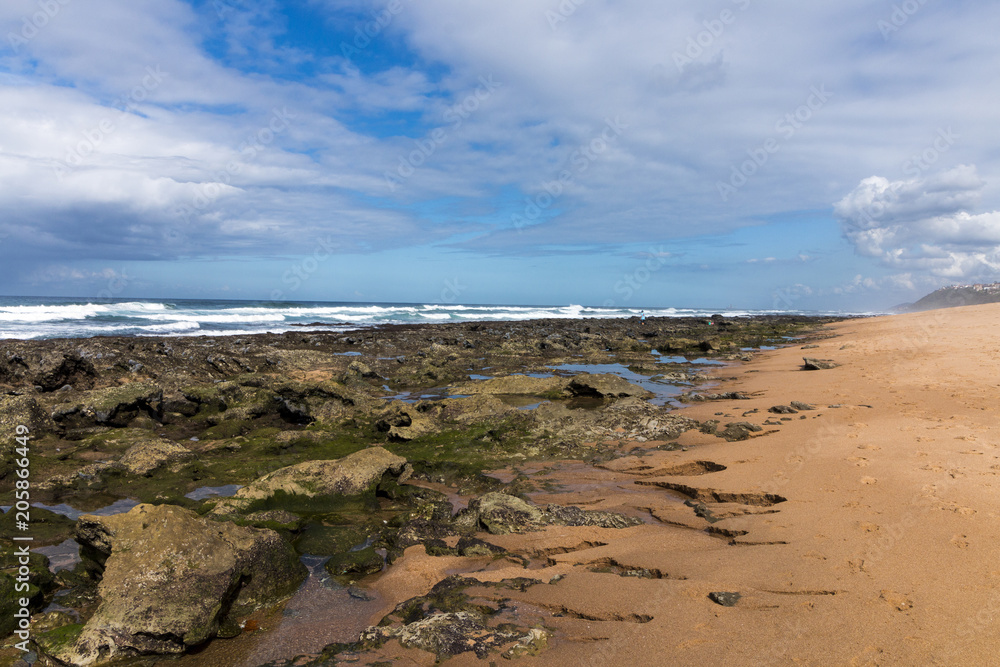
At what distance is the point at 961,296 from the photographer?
352ft

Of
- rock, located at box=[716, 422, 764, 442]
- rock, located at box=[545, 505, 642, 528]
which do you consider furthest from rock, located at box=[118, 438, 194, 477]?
rock, located at box=[716, 422, 764, 442]

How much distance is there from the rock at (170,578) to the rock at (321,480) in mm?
1927

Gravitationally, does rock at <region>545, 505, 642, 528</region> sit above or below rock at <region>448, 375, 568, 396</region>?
below

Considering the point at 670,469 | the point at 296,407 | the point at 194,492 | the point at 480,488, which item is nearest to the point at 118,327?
the point at 296,407

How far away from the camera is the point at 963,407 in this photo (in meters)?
8.68

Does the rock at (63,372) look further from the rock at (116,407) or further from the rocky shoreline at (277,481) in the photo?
the rock at (116,407)

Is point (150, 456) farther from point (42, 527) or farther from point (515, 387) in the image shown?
point (515, 387)

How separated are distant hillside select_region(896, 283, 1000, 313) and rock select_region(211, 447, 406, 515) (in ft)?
359

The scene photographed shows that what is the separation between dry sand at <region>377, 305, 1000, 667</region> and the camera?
3.47 m

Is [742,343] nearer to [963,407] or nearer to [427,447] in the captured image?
[963,407]

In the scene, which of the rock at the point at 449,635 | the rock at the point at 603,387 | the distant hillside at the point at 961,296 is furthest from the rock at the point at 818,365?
the distant hillside at the point at 961,296

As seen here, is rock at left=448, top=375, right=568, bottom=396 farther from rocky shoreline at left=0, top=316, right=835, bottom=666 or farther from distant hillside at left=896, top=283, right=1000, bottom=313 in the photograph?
distant hillside at left=896, top=283, right=1000, bottom=313

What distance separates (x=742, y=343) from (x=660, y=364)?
41.2 feet

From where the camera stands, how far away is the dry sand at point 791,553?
11.4 feet
